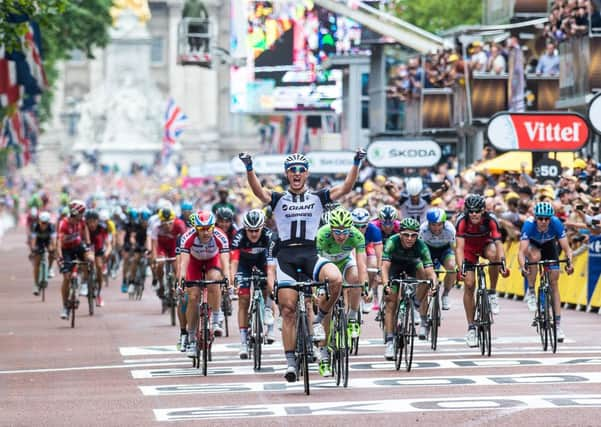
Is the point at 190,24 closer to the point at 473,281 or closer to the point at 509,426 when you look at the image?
the point at 473,281

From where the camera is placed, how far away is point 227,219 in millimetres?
22984

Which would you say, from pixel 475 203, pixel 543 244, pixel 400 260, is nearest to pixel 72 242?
pixel 475 203

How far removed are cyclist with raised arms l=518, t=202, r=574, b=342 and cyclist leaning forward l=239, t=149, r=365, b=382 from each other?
4471 mm

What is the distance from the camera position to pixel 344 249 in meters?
18.8

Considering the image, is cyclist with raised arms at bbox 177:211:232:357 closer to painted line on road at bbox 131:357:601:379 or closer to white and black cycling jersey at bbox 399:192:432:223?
painted line on road at bbox 131:357:601:379

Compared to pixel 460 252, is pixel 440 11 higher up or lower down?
higher up

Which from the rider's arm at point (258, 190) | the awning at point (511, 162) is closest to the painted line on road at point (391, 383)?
the rider's arm at point (258, 190)

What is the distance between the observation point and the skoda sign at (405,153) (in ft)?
133

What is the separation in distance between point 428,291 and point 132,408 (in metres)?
6.32

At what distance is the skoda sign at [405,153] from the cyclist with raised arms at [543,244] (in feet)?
60.8

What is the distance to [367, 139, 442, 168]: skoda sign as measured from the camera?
40469mm

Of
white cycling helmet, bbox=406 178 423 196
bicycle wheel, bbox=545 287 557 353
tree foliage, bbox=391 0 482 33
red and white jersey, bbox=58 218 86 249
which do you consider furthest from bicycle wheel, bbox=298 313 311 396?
tree foliage, bbox=391 0 482 33

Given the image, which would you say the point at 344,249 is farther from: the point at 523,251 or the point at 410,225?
the point at 523,251

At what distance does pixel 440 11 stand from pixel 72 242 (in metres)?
58.0
